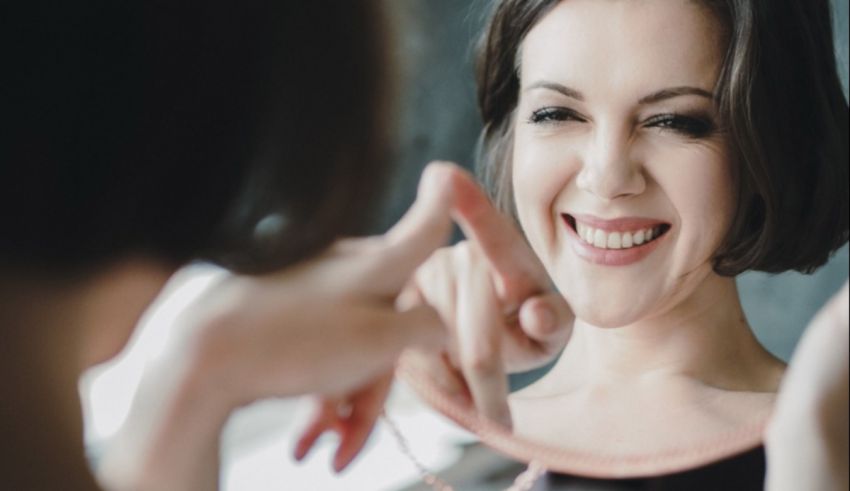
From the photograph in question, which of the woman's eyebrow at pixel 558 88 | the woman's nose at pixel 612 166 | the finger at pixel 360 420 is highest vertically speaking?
the woman's eyebrow at pixel 558 88

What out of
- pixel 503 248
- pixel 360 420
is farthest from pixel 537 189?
pixel 360 420

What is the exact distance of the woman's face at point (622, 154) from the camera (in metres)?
0.72

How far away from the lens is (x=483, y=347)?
2.52ft

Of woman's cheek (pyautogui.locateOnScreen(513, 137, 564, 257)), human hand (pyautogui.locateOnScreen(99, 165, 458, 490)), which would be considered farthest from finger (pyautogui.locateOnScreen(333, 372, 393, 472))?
woman's cheek (pyautogui.locateOnScreen(513, 137, 564, 257))

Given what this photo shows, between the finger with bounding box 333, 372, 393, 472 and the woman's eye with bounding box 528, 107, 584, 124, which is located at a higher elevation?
the woman's eye with bounding box 528, 107, 584, 124

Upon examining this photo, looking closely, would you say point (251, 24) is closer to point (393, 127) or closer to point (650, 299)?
point (393, 127)

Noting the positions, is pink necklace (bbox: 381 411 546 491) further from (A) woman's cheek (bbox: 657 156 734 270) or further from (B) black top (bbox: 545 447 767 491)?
(A) woman's cheek (bbox: 657 156 734 270)

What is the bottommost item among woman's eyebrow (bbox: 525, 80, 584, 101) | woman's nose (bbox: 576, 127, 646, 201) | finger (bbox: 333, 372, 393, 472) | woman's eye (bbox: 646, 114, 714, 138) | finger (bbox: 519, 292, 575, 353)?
finger (bbox: 333, 372, 393, 472)

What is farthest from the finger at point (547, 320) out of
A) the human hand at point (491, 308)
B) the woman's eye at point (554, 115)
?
the woman's eye at point (554, 115)

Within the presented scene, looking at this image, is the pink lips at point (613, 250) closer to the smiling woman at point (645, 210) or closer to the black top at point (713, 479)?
the smiling woman at point (645, 210)

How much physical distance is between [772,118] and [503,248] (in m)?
0.17

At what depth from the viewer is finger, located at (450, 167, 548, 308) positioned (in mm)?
765

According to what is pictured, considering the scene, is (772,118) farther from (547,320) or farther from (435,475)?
(435,475)

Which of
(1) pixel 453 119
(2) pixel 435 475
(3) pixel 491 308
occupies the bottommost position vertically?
(2) pixel 435 475
